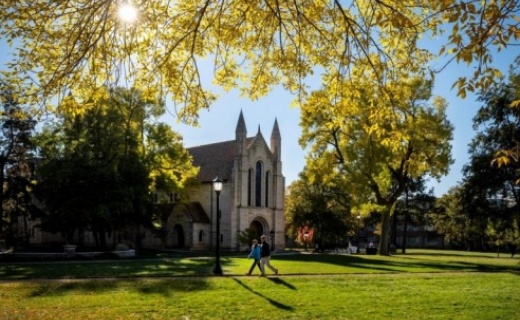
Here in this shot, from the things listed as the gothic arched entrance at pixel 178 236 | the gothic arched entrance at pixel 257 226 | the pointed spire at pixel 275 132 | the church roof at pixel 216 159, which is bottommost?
the gothic arched entrance at pixel 178 236

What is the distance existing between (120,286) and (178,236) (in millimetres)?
40906

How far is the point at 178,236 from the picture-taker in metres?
57.1

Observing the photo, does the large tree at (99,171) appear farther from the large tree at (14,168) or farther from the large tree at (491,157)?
the large tree at (491,157)

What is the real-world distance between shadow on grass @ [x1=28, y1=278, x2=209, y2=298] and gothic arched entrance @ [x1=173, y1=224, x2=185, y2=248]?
3902cm

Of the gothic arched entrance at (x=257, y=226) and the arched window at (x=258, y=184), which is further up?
the arched window at (x=258, y=184)

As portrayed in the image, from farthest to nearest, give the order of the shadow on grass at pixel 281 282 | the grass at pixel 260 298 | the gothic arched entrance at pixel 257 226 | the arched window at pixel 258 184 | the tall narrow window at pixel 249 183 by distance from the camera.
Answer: the arched window at pixel 258 184 → the gothic arched entrance at pixel 257 226 → the tall narrow window at pixel 249 183 → the shadow on grass at pixel 281 282 → the grass at pixel 260 298

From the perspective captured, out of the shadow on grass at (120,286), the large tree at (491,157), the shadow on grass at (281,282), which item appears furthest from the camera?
the large tree at (491,157)

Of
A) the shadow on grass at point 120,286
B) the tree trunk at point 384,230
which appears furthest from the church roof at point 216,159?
the shadow on grass at point 120,286

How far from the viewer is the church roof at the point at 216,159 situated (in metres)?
57.6

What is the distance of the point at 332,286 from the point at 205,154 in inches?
1849

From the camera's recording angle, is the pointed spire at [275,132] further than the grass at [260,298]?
Yes

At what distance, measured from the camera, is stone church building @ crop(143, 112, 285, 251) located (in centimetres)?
5534

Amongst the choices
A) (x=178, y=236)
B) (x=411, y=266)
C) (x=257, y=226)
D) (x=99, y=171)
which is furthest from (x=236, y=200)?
(x=411, y=266)

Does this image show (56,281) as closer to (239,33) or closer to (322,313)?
(322,313)
